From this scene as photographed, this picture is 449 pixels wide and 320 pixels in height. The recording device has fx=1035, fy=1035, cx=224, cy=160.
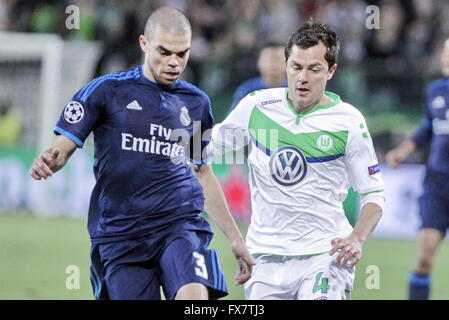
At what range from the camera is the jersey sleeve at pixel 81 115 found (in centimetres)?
584

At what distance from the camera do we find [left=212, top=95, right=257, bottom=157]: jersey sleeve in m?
6.37

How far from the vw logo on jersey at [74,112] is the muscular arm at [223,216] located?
892mm

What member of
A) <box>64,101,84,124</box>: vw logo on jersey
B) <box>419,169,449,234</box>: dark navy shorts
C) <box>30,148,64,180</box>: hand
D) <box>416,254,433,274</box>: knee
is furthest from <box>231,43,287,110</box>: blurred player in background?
<box>30,148,64,180</box>: hand

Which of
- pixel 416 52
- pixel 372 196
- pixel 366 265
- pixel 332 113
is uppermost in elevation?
pixel 416 52

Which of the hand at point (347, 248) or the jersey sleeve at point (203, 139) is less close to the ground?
the jersey sleeve at point (203, 139)

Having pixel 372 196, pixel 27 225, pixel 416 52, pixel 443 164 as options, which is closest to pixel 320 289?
pixel 372 196

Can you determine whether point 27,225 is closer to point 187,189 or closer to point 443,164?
point 443,164

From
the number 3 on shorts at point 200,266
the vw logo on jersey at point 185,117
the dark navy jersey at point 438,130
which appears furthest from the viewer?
the dark navy jersey at point 438,130

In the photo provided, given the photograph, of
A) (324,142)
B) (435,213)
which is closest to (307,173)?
(324,142)

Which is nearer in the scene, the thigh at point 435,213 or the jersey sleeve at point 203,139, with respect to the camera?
the jersey sleeve at point 203,139

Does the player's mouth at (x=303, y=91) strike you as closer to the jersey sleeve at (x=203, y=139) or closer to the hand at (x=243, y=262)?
the jersey sleeve at (x=203, y=139)

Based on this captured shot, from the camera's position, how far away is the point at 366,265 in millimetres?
12289

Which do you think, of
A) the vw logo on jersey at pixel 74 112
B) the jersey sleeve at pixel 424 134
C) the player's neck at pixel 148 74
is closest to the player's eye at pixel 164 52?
the player's neck at pixel 148 74

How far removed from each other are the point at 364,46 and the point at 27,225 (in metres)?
6.25
